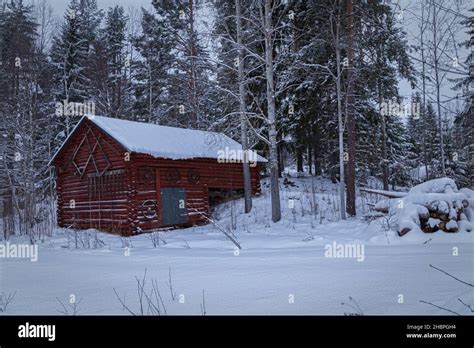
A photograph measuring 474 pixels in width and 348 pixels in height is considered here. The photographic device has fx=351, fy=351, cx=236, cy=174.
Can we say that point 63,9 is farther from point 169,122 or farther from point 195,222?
point 195,222

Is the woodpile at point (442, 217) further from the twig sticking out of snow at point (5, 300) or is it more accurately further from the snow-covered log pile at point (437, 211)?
the twig sticking out of snow at point (5, 300)

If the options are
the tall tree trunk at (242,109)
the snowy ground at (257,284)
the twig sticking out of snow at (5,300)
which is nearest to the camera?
the snowy ground at (257,284)

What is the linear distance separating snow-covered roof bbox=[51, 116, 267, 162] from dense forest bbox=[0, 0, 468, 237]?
4.87ft

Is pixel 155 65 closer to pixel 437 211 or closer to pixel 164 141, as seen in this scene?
pixel 164 141

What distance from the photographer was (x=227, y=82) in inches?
733

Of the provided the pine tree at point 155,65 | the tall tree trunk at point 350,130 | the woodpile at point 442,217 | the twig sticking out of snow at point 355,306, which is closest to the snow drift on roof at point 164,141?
the tall tree trunk at point 350,130

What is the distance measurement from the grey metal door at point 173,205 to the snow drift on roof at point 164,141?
5.75 ft

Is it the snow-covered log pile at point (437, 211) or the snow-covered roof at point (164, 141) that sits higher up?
the snow-covered roof at point (164, 141)

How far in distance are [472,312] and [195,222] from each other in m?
16.2

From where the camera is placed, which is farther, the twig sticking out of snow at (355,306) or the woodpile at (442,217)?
the woodpile at (442,217)

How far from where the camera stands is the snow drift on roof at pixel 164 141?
1622 centimetres

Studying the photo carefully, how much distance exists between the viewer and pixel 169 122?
1080 inches

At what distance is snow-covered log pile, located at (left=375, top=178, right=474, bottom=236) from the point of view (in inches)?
372

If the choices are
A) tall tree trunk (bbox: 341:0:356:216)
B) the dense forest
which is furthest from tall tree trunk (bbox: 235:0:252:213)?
tall tree trunk (bbox: 341:0:356:216)
